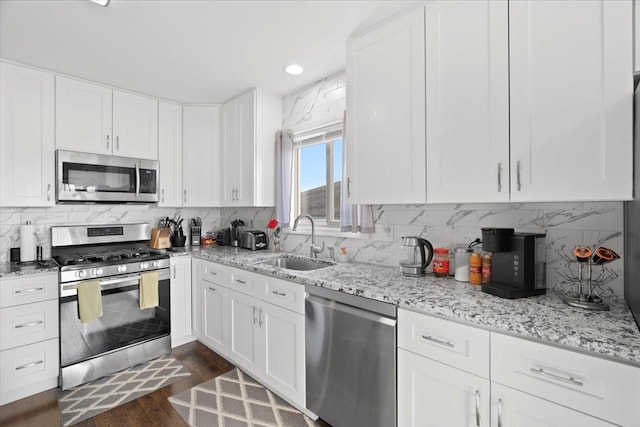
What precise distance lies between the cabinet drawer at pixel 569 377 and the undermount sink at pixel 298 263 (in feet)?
4.79

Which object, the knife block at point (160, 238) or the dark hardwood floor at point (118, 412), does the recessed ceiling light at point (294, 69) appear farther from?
the dark hardwood floor at point (118, 412)

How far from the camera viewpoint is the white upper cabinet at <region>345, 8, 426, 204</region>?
1.72 m

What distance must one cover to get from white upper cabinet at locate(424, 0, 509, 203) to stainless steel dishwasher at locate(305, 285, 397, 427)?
0.74 meters

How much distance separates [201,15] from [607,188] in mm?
2220

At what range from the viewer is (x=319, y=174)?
291cm

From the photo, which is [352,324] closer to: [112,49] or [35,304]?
[35,304]

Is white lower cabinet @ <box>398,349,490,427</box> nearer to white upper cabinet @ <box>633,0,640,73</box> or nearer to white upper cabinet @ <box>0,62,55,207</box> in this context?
white upper cabinet @ <box>633,0,640,73</box>

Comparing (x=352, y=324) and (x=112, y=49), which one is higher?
(x=112, y=49)

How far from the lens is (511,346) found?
1.12 m

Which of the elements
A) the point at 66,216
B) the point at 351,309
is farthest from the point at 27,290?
the point at 351,309

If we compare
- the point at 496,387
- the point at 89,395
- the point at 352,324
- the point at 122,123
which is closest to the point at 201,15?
the point at 122,123

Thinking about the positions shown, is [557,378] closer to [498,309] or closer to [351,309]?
[498,309]

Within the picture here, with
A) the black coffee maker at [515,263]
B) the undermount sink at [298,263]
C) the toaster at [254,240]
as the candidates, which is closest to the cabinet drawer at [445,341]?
the black coffee maker at [515,263]

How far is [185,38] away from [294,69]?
0.85 m
